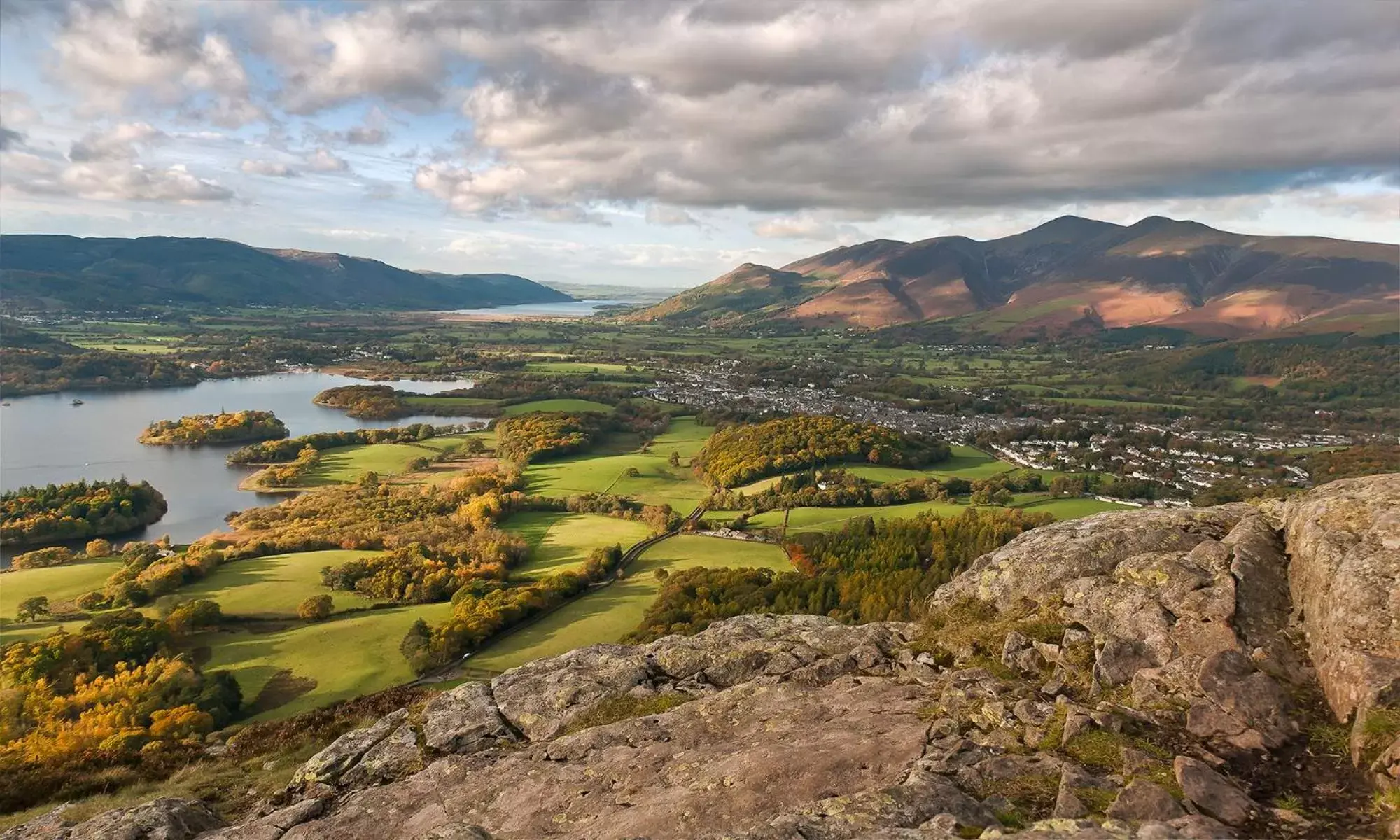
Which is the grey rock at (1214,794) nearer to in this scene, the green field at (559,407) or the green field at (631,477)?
the green field at (631,477)

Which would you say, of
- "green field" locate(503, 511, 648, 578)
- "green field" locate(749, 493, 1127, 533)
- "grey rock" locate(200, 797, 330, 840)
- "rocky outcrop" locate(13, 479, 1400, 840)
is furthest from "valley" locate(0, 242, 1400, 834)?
"grey rock" locate(200, 797, 330, 840)

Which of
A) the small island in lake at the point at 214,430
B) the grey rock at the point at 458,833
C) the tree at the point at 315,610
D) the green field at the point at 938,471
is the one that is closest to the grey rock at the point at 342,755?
the grey rock at the point at 458,833

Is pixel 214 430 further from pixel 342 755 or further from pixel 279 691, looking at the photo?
pixel 342 755

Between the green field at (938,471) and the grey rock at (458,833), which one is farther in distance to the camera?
the green field at (938,471)

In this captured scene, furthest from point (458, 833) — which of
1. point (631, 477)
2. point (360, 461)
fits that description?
point (360, 461)

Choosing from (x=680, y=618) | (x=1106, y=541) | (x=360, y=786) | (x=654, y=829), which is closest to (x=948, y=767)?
(x=654, y=829)

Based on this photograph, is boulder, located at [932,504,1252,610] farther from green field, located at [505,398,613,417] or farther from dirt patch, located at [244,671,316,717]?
green field, located at [505,398,613,417]

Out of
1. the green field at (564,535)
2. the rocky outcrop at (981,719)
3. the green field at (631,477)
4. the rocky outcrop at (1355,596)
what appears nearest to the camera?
the rocky outcrop at (981,719)
